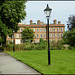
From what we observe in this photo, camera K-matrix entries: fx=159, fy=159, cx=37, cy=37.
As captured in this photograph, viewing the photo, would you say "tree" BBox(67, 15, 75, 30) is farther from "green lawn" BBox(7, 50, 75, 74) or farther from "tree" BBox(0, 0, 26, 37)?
"green lawn" BBox(7, 50, 75, 74)

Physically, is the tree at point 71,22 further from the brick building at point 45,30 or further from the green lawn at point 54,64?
the green lawn at point 54,64

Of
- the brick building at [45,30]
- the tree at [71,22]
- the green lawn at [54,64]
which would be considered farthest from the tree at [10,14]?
the brick building at [45,30]

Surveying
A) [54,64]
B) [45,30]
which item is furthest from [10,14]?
[45,30]

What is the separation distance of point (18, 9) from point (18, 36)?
51.0 m

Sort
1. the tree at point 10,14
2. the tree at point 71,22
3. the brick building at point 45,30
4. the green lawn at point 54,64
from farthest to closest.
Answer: the brick building at point 45,30, the tree at point 71,22, the tree at point 10,14, the green lawn at point 54,64

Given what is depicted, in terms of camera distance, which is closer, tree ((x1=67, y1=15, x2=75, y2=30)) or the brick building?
tree ((x1=67, y1=15, x2=75, y2=30))

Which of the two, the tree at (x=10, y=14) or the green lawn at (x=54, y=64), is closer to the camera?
the green lawn at (x=54, y=64)

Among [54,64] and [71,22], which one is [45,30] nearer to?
[71,22]

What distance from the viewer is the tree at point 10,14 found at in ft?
94.2

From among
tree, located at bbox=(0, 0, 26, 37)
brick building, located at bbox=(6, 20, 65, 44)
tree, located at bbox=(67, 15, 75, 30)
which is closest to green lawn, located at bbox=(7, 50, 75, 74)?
tree, located at bbox=(0, 0, 26, 37)

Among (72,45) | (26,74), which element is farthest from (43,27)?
(26,74)

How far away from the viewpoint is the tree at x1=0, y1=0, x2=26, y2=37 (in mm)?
28719

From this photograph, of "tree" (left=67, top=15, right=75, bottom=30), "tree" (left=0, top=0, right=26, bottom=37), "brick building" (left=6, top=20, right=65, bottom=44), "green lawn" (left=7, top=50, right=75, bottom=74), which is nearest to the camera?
"green lawn" (left=7, top=50, right=75, bottom=74)

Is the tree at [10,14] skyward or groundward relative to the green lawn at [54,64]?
skyward
